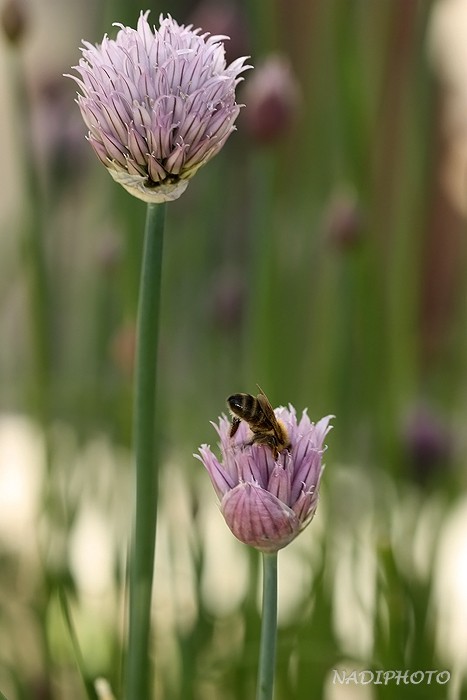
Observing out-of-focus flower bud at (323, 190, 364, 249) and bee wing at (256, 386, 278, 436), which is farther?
out-of-focus flower bud at (323, 190, 364, 249)

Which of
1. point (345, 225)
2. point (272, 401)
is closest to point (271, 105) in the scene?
point (345, 225)

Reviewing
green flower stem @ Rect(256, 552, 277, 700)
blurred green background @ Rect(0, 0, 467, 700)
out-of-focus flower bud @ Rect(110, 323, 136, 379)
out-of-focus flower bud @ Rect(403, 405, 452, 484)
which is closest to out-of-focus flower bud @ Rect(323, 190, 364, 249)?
blurred green background @ Rect(0, 0, 467, 700)

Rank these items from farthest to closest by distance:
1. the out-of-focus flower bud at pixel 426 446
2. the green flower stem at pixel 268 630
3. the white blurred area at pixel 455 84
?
the white blurred area at pixel 455 84 < the out-of-focus flower bud at pixel 426 446 < the green flower stem at pixel 268 630

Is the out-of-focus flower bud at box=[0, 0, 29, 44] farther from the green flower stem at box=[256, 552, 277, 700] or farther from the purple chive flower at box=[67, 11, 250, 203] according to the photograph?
the green flower stem at box=[256, 552, 277, 700]

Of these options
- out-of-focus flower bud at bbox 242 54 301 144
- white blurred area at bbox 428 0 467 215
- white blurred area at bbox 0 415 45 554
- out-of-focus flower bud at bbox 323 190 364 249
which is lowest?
white blurred area at bbox 0 415 45 554

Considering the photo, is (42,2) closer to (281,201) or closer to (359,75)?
(281,201)

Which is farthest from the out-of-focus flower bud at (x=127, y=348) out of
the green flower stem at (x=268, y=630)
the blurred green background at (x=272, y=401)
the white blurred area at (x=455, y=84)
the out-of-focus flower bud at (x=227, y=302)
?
the white blurred area at (x=455, y=84)

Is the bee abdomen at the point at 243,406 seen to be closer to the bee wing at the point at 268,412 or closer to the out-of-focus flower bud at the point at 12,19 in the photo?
the bee wing at the point at 268,412
